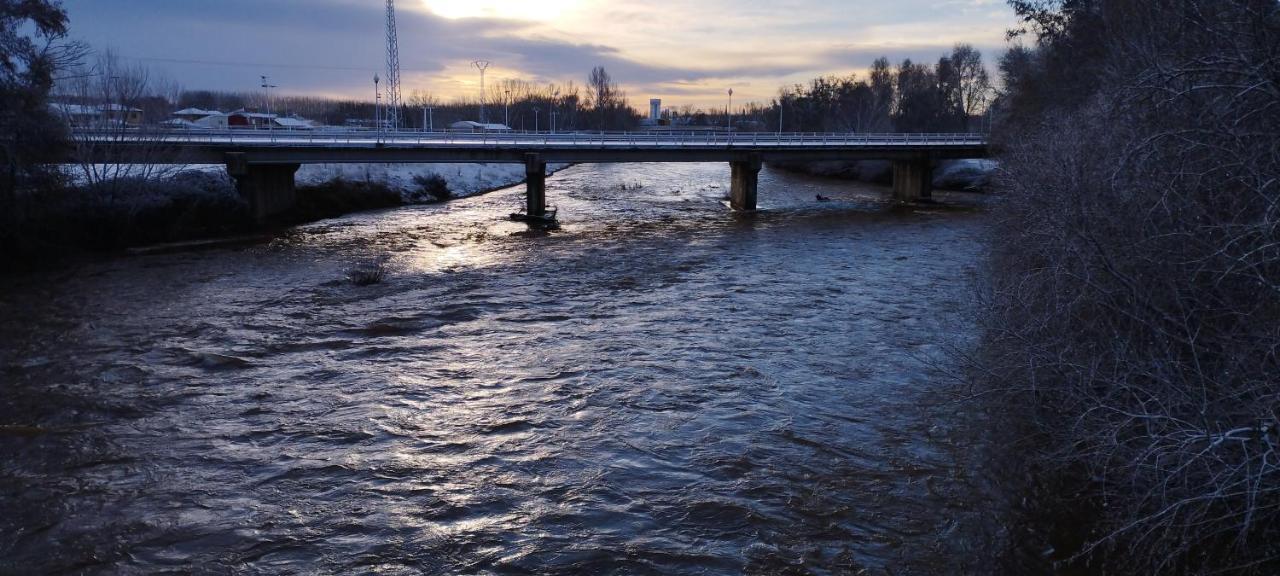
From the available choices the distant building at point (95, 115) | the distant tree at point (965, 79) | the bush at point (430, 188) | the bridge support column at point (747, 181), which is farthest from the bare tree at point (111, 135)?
the distant tree at point (965, 79)

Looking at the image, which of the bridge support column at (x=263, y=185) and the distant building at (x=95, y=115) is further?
the bridge support column at (x=263, y=185)

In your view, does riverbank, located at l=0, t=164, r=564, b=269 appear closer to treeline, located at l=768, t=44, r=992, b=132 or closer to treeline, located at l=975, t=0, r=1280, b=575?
treeline, located at l=975, t=0, r=1280, b=575

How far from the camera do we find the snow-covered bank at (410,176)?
1853 inches

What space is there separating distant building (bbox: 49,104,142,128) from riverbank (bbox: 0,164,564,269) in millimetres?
3032

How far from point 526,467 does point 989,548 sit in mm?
5832

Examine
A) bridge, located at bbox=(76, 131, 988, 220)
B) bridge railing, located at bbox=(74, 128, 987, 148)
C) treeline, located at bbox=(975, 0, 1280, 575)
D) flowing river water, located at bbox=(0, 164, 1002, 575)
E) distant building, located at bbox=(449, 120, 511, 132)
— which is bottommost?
flowing river water, located at bbox=(0, 164, 1002, 575)

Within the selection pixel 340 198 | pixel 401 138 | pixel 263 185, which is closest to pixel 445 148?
pixel 340 198

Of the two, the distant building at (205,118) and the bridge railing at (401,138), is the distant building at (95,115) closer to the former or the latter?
the bridge railing at (401,138)

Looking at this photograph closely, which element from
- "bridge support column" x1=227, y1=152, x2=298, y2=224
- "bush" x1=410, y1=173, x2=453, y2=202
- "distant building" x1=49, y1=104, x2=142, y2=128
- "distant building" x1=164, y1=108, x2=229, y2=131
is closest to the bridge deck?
"bridge support column" x1=227, y1=152, x2=298, y2=224

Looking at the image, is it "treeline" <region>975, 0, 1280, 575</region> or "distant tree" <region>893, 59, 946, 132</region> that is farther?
"distant tree" <region>893, 59, 946, 132</region>

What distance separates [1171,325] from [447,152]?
122 ft

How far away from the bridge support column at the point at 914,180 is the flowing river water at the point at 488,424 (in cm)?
3088

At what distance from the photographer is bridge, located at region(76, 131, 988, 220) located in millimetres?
36781

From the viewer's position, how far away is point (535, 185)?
42500 millimetres
